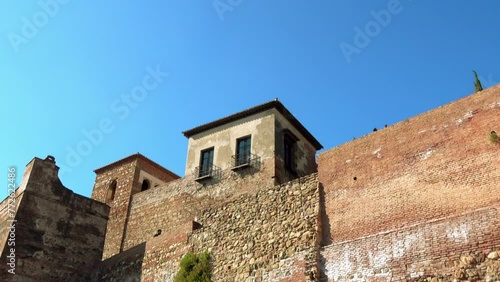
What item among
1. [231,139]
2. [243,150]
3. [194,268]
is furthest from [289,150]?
[194,268]

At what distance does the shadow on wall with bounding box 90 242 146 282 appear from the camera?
17.2 metres

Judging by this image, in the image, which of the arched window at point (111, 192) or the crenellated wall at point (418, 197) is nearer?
the crenellated wall at point (418, 197)

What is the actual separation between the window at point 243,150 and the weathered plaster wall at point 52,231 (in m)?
5.92

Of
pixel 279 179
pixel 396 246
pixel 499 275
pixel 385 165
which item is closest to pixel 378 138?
pixel 385 165

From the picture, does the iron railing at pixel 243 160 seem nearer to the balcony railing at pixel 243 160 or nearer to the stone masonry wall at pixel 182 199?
the balcony railing at pixel 243 160

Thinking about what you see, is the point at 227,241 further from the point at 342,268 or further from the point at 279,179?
the point at 279,179

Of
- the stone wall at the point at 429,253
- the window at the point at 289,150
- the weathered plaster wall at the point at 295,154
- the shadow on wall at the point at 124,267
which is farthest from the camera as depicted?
the window at the point at 289,150

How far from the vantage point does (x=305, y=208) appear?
13719 millimetres

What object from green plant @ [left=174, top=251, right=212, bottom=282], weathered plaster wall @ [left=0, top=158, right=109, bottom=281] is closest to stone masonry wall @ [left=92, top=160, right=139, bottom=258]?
weathered plaster wall @ [left=0, top=158, right=109, bottom=281]

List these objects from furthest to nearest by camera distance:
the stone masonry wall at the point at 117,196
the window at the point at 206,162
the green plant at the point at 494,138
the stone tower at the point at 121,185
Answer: the stone tower at the point at 121,185 → the stone masonry wall at the point at 117,196 → the window at the point at 206,162 → the green plant at the point at 494,138

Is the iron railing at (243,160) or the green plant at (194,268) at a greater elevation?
the iron railing at (243,160)

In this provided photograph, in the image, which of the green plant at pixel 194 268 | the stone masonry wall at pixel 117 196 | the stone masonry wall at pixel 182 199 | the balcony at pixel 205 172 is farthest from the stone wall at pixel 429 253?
the stone masonry wall at pixel 117 196

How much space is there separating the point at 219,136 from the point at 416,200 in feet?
40.1

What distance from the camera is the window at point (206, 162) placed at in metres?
22.2
